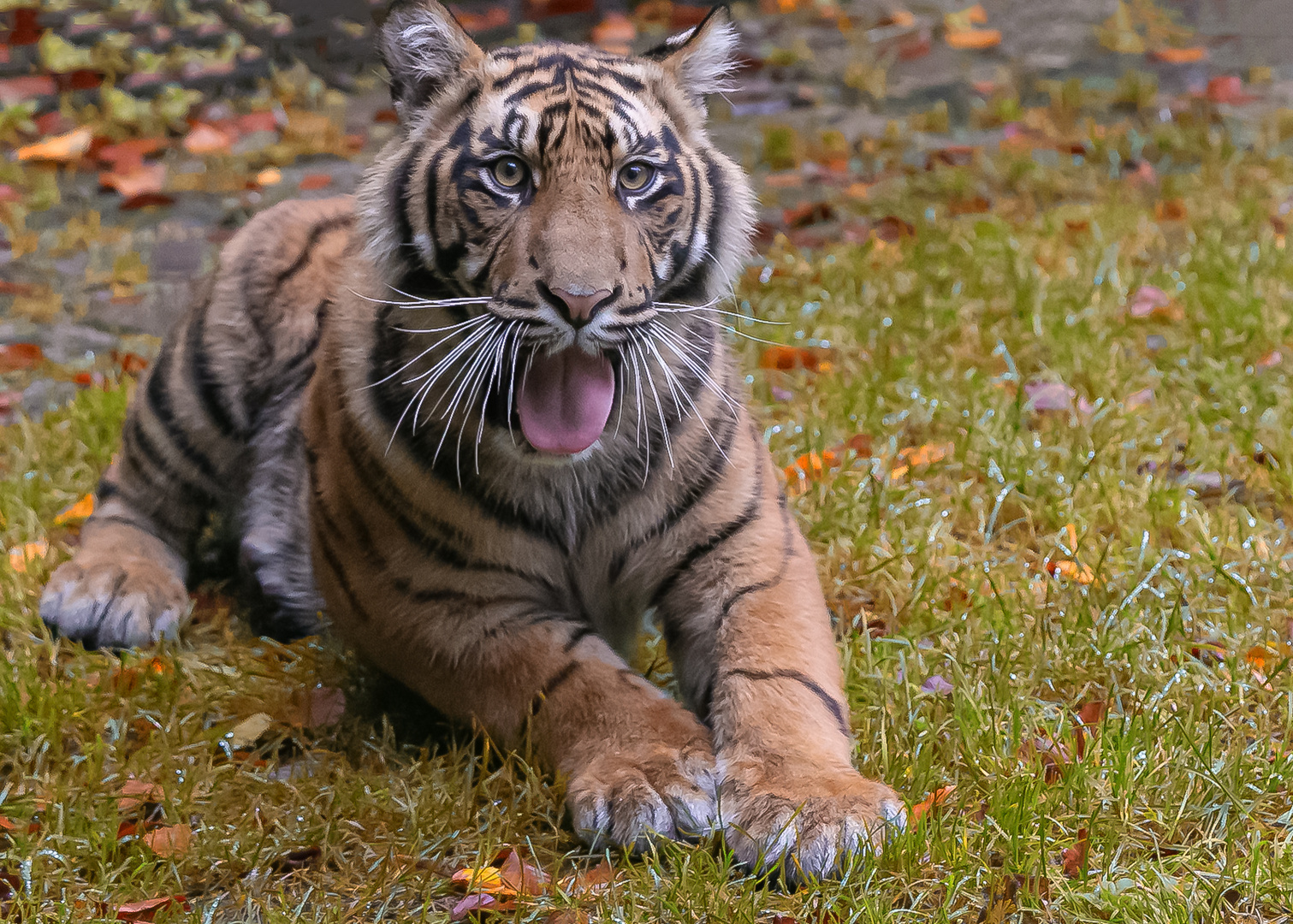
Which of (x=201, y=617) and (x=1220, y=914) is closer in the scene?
(x=1220, y=914)

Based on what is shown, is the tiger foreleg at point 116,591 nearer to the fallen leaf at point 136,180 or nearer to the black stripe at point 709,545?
the black stripe at point 709,545

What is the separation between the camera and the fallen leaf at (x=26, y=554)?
3465mm

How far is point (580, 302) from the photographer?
2.27m

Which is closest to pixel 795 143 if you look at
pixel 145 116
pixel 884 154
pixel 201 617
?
pixel 884 154

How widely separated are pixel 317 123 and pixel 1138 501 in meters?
5.12

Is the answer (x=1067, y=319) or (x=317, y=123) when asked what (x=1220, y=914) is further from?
(x=317, y=123)

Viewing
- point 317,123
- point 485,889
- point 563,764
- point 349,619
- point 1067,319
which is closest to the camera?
point 485,889

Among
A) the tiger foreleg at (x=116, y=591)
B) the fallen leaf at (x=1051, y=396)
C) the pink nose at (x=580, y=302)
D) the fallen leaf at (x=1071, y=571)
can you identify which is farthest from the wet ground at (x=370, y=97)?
the pink nose at (x=580, y=302)

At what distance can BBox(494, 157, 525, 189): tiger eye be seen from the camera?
2441mm

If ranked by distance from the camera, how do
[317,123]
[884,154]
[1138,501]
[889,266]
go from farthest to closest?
[317,123] < [884,154] < [889,266] < [1138,501]

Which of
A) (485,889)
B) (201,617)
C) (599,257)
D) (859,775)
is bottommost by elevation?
(201,617)

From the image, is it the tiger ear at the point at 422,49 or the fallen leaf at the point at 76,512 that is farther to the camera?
the fallen leaf at the point at 76,512

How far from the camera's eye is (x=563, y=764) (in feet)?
7.92

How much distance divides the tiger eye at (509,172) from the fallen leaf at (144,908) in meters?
1.37
